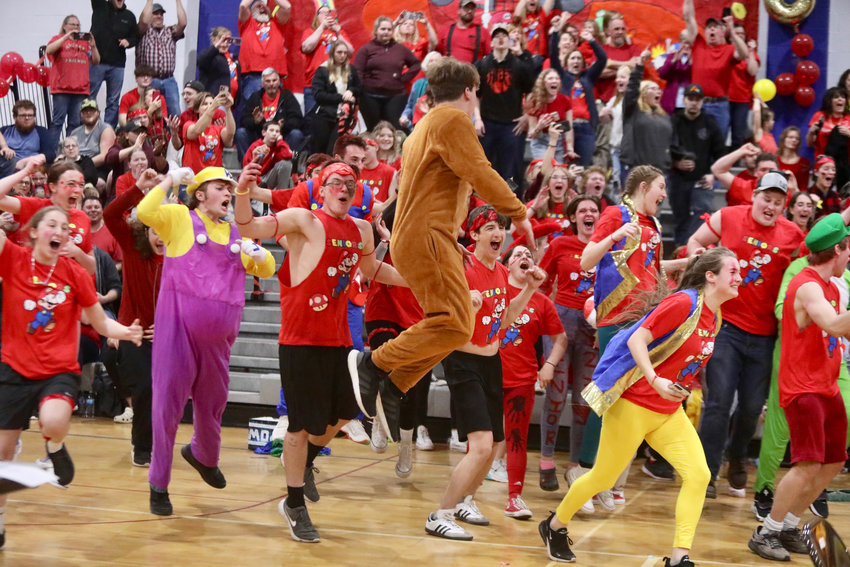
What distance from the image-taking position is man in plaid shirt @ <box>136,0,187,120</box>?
1327 centimetres

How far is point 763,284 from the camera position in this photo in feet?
22.2

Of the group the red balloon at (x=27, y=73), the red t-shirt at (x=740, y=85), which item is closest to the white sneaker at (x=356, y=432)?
the red t-shirt at (x=740, y=85)

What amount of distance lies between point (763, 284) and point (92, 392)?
6.47 meters

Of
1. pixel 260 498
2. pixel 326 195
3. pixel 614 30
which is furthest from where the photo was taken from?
pixel 614 30

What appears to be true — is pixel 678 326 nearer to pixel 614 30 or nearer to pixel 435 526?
pixel 435 526

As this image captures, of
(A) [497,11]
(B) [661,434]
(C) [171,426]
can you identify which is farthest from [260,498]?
(A) [497,11]

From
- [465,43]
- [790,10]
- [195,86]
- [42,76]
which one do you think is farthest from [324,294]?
[42,76]

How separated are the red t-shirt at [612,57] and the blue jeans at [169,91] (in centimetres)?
550

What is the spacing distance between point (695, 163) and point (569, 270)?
3434mm

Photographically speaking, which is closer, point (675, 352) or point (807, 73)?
point (675, 352)

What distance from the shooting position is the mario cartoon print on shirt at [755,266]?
6.73 metres

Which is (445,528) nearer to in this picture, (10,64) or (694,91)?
(694,91)

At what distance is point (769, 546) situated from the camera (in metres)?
5.62

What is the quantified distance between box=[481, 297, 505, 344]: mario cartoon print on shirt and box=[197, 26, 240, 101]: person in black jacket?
772 centimetres
